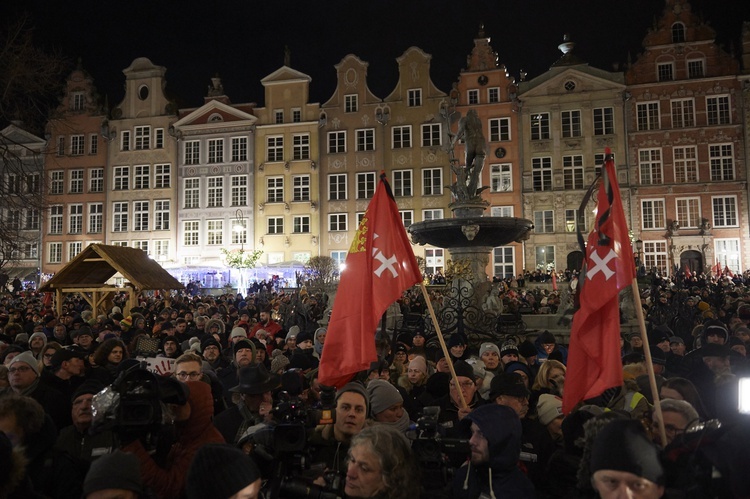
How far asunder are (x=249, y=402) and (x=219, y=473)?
1.95m

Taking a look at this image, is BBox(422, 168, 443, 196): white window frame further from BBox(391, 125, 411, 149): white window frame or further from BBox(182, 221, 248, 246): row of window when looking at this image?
BBox(182, 221, 248, 246): row of window

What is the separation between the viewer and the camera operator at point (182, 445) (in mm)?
3084

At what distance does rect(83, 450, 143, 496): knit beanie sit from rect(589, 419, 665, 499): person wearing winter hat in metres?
2.05

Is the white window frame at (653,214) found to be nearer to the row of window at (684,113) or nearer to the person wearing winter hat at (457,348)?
the row of window at (684,113)

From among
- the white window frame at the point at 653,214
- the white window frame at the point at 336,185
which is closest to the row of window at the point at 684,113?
the white window frame at the point at 653,214

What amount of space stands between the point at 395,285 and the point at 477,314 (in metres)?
7.81

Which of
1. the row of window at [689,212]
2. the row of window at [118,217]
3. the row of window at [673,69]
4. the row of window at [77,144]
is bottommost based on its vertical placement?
the row of window at [689,212]

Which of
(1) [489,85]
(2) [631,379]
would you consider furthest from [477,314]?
(1) [489,85]

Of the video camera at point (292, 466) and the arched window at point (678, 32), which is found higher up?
the arched window at point (678, 32)

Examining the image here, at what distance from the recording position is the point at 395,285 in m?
5.21

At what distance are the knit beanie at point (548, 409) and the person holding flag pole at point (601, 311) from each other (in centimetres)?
30

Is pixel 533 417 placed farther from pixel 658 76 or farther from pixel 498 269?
pixel 658 76

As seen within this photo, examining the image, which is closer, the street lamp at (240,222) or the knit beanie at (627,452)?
the knit beanie at (627,452)

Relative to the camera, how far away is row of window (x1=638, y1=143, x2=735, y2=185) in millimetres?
36281
